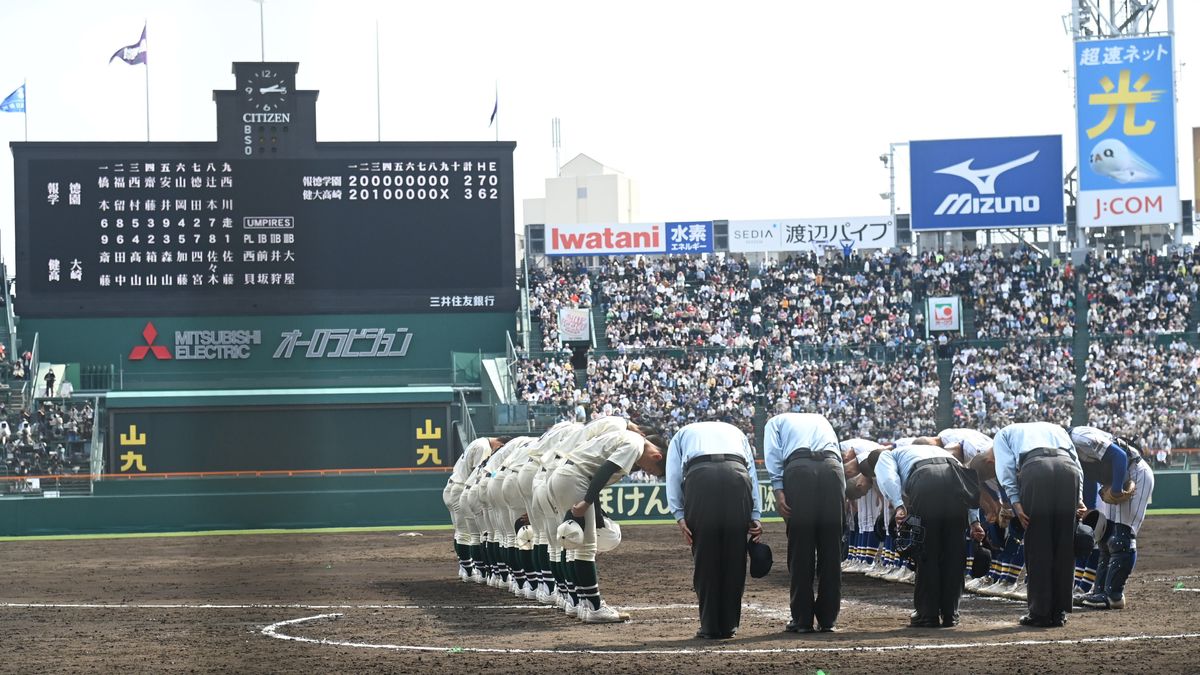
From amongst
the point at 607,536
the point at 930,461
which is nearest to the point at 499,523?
the point at 607,536

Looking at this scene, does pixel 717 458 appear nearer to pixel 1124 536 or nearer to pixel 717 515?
pixel 717 515

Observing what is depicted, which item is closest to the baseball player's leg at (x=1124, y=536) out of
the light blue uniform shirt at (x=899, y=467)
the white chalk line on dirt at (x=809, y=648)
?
the light blue uniform shirt at (x=899, y=467)

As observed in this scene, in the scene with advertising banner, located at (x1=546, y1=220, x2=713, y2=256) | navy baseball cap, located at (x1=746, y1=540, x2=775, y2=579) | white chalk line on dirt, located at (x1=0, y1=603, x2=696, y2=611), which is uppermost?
advertising banner, located at (x1=546, y1=220, x2=713, y2=256)

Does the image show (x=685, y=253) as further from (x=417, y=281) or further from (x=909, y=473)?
(x=909, y=473)

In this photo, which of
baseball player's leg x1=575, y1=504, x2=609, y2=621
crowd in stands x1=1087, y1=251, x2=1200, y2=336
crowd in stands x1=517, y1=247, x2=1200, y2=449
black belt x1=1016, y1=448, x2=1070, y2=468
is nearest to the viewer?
black belt x1=1016, y1=448, x2=1070, y2=468

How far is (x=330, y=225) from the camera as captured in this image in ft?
103

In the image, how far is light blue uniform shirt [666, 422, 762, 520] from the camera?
1120 cm

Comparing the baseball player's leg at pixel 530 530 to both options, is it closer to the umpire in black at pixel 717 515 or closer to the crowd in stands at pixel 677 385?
the umpire in black at pixel 717 515

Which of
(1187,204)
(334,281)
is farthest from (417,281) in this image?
(1187,204)

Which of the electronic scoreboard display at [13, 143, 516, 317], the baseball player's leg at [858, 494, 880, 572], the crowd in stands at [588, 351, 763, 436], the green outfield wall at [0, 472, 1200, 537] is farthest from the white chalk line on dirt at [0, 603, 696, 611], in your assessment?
the crowd in stands at [588, 351, 763, 436]

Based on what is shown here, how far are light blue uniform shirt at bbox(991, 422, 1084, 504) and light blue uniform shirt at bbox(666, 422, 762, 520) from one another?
2.03 metres

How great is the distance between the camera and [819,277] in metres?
42.5

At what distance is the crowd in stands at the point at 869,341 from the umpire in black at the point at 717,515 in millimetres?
21875

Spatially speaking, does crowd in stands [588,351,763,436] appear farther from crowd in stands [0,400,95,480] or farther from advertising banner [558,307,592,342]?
crowd in stands [0,400,95,480]
